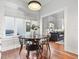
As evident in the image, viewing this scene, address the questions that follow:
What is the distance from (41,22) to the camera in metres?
6.59

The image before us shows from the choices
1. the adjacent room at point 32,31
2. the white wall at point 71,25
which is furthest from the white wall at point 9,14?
the white wall at point 71,25

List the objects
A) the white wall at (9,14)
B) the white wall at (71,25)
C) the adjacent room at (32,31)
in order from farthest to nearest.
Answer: the white wall at (9,14) → the white wall at (71,25) → the adjacent room at (32,31)

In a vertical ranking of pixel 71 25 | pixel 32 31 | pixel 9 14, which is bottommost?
pixel 32 31

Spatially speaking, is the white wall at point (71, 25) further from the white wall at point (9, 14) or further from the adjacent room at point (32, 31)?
the white wall at point (9, 14)

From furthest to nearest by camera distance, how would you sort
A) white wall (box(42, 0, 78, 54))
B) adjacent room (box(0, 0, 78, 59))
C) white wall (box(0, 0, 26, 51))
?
white wall (box(0, 0, 26, 51)) → white wall (box(42, 0, 78, 54)) → adjacent room (box(0, 0, 78, 59))

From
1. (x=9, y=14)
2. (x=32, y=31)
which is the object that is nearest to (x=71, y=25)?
(x=32, y=31)

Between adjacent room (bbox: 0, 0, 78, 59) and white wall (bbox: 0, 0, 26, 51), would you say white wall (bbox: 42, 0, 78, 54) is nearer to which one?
adjacent room (bbox: 0, 0, 78, 59)

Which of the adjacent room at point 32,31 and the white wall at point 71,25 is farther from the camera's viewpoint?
the white wall at point 71,25

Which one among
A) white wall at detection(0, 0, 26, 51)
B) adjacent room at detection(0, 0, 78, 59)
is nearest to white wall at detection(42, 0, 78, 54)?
adjacent room at detection(0, 0, 78, 59)

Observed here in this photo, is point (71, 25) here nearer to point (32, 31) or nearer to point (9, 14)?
point (32, 31)

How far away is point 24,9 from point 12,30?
5.31 feet

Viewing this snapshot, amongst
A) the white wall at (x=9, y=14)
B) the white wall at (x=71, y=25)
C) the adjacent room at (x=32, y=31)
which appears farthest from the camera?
the white wall at (x=9, y=14)

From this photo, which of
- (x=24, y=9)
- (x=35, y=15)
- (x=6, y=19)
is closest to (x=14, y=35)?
(x=6, y=19)

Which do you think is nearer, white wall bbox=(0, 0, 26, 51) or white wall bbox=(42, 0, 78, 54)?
white wall bbox=(42, 0, 78, 54)
